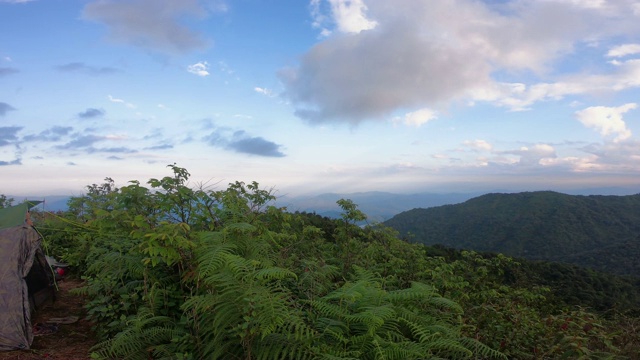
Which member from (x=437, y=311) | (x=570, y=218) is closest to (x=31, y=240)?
(x=437, y=311)

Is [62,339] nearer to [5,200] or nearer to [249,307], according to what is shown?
[249,307]

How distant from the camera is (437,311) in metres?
5.04

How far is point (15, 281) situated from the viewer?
544cm

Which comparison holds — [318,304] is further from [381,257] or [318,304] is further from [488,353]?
[381,257]

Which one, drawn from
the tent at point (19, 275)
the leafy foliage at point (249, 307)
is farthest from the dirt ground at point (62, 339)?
the leafy foliage at point (249, 307)

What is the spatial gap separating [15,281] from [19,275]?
0.32 feet

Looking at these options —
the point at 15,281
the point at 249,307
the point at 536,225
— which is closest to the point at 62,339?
the point at 15,281

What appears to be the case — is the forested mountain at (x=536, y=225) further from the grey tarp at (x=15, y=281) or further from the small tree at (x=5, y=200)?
the grey tarp at (x=15, y=281)

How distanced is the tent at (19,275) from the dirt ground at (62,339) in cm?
14

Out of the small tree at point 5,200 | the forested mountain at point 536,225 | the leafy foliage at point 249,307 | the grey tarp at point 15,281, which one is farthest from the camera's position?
the forested mountain at point 536,225

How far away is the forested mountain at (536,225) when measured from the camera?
222 feet

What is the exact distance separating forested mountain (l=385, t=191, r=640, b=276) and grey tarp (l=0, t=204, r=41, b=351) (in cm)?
6214

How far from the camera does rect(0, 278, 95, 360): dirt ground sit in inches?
194

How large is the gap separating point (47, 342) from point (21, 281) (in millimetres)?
1018
